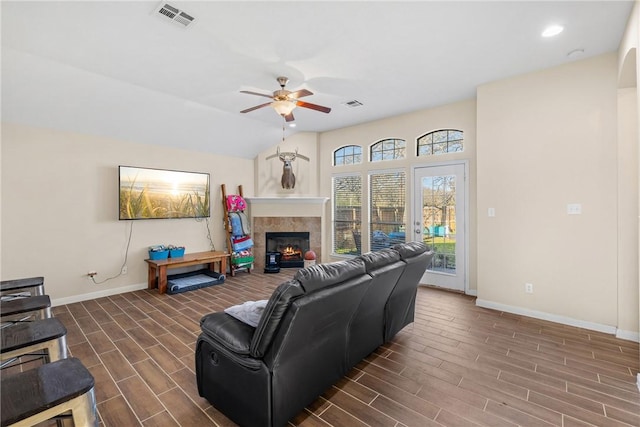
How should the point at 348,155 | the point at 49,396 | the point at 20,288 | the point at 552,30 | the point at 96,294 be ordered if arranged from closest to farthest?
1. the point at 49,396
2. the point at 20,288
3. the point at 552,30
4. the point at 96,294
5. the point at 348,155

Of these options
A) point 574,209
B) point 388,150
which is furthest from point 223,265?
point 574,209

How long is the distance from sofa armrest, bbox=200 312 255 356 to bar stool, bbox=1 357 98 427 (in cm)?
67

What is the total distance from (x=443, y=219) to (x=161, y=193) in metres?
4.91

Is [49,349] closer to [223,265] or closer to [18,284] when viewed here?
[18,284]

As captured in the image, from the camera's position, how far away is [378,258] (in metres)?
2.41

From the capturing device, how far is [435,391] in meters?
2.25

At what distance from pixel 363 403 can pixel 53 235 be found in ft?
15.2

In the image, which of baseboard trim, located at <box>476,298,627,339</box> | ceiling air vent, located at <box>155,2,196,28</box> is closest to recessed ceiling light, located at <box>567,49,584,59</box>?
baseboard trim, located at <box>476,298,627,339</box>

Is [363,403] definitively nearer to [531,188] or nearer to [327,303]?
[327,303]

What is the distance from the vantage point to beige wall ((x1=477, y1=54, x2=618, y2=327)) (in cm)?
332

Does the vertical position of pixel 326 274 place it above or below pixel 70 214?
below

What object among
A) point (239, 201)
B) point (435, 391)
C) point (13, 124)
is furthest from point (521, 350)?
point (13, 124)

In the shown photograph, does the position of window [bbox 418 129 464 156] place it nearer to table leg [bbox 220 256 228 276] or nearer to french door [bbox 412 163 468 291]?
french door [bbox 412 163 468 291]

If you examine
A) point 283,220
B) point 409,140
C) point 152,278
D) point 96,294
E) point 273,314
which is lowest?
point 96,294
